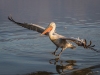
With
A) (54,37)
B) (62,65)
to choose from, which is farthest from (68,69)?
(54,37)

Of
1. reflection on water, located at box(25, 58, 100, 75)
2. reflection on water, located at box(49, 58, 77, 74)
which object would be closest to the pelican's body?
reflection on water, located at box(49, 58, 77, 74)

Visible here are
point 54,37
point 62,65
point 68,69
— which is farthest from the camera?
point 54,37

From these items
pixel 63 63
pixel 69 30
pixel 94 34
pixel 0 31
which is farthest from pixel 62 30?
pixel 63 63

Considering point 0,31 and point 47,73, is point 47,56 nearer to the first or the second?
point 47,73

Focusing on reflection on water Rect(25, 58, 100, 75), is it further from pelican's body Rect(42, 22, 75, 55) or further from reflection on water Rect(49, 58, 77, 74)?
pelican's body Rect(42, 22, 75, 55)

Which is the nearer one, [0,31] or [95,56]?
[95,56]

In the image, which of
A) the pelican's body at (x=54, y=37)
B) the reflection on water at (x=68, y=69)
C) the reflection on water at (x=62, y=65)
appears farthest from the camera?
the pelican's body at (x=54, y=37)

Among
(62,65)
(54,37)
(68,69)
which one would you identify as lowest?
(68,69)

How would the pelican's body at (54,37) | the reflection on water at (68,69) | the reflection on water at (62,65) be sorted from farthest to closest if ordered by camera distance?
the pelican's body at (54,37)
the reflection on water at (62,65)
the reflection on water at (68,69)

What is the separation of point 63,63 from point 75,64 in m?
0.49

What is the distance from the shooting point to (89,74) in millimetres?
9094

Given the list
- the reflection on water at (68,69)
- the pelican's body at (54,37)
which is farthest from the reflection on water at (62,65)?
the pelican's body at (54,37)

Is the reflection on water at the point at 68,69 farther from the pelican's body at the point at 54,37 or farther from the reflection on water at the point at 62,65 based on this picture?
the pelican's body at the point at 54,37

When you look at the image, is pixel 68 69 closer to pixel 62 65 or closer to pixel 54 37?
pixel 62 65
